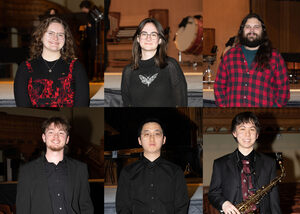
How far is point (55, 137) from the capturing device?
12.2 ft

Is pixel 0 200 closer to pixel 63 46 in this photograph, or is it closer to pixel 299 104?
pixel 63 46

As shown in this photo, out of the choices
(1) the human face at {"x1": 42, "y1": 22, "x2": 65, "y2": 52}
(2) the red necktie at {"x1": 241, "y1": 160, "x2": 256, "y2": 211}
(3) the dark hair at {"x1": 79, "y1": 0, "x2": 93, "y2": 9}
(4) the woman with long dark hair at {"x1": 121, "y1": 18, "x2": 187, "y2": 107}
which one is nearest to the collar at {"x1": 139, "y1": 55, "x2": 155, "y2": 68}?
(4) the woman with long dark hair at {"x1": 121, "y1": 18, "x2": 187, "y2": 107}

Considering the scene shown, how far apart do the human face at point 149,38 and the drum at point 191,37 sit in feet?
2.80

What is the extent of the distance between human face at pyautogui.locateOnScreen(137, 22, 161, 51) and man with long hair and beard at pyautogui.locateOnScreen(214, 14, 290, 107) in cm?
71

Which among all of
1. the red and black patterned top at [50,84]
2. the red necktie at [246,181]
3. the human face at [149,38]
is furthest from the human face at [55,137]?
the red necktie at [246,181]

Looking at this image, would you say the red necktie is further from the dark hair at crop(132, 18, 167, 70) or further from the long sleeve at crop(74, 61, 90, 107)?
the long sleeve at crop(74, 61, 90, 107)

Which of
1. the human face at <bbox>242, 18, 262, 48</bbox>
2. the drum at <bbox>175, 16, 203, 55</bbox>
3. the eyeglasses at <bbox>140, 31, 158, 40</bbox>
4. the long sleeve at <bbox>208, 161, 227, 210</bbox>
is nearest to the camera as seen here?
the long sleeve at <bbox>208, 161, 227, 210</bbox>

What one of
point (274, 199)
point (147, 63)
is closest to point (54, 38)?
point (147, 63)

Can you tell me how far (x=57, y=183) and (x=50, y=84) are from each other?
0.88m

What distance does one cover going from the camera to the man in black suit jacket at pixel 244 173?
3785 millimetres

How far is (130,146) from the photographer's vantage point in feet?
14.3

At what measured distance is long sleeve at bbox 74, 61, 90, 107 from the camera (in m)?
3.88

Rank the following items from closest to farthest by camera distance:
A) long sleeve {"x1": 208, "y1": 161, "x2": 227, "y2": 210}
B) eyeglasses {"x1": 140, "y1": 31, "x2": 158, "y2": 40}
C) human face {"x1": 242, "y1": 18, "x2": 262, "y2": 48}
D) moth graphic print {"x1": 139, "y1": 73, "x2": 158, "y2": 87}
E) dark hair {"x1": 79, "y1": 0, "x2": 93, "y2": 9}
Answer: long sleeve {"x1": 208, "y1": 161, "x2": 227, "y2": 210}, eyeglasses {"x1": 140, "y1": 31, "x2": 158, "y2": 40}, moth graphic print {"x1": 139, "y1": 73, "x2": 158, "y2": 87}, human face {"x1": 242, "y1": 18, "x2": 262, "y2": 48}, dark hair {"x1": 79, "y1": 0, "x2": 93, "y2": 9}

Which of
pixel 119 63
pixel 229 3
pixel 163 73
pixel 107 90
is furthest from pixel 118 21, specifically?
pixel 229 3
